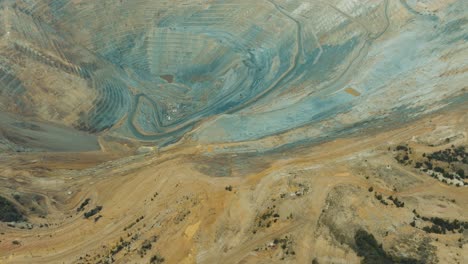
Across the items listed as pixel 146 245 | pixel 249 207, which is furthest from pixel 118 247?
pixel 249 207

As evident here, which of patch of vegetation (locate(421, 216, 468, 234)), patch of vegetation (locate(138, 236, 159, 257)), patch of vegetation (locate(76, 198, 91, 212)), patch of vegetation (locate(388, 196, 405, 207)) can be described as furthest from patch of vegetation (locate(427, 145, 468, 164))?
patch of vegetation (locate(76, 198, 91, 212))

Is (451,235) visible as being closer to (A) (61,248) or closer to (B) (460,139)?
(B) (460,139)

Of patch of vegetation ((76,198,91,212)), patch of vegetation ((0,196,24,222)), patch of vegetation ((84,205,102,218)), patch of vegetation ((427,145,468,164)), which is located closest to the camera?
patch of vegetation ((427,145,468,164))

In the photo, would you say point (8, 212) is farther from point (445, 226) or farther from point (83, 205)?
point (445, 226)

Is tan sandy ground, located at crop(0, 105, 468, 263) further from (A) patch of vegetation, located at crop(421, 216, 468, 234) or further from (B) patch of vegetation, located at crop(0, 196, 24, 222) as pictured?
(B) patch of vegetation, located at crop(0, 196, 24, 222)

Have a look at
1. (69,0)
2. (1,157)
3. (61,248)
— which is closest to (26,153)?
(1,157)

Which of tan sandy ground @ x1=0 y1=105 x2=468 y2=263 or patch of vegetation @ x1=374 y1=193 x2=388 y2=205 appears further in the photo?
patch of vegetation @ x1=374 y1=193 x2=388 y2=205
